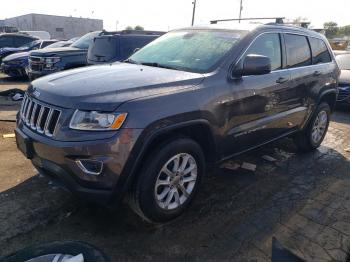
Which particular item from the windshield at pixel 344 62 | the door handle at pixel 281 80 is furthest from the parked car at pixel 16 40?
the door handle at pixel 281 80

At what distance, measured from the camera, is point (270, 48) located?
4.30 m

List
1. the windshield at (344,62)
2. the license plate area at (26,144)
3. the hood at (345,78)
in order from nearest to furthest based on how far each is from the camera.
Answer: the license plate area at (26,144), the hood at (345,78), the windshield at (344,62)

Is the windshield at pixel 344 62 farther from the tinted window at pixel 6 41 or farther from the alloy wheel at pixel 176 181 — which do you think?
the tinted window at pixel 6 41

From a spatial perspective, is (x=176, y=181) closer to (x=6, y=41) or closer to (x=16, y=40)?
(x=16, y=40)

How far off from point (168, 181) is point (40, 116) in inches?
49.5

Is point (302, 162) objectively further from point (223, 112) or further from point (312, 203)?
point (223, 112)

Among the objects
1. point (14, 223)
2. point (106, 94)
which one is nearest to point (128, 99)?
point (106, 94)

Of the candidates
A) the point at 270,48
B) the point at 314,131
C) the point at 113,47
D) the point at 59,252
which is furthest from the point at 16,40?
the point at 59,252

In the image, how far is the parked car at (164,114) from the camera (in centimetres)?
282

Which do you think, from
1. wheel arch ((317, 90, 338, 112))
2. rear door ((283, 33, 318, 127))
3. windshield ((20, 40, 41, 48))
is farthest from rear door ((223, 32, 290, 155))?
windshield ((20, 40, 41, 48))

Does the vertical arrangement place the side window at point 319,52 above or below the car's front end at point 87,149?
above

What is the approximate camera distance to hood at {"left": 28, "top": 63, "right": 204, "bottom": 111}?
2.86 meters

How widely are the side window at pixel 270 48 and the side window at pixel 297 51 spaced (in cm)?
23

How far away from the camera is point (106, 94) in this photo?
292 centimetres
